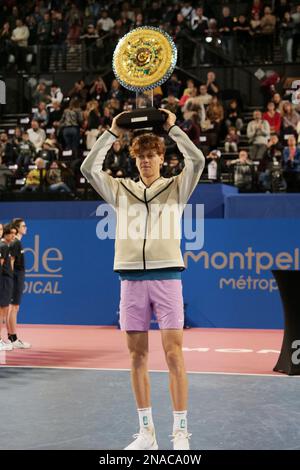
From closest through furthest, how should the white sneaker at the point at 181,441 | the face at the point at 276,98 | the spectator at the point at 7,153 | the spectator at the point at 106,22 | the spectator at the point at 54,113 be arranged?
1. the white sneaker at the point at 181,441
2. the spectator at the point at 7,153
3. the face at the point at 276,98
4. the spectator at the point at 54,113
5. the spectator at the point at 106,22

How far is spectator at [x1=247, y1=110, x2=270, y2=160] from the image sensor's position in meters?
15.8

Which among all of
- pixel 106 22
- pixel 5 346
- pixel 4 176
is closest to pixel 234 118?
pixel 4 176

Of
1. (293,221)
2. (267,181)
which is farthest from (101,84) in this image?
(293,221)

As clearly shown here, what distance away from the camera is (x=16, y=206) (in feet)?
47.6

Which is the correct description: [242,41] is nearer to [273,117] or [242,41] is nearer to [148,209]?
[273,117]

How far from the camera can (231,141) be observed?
54.6 feet

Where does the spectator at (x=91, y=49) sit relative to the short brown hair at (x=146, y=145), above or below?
above

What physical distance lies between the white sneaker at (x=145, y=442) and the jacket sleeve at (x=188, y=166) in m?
1.51

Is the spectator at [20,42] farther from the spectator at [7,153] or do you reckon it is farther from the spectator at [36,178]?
the spectator at [36,178]

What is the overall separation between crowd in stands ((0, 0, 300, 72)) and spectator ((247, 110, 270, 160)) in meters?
3.51

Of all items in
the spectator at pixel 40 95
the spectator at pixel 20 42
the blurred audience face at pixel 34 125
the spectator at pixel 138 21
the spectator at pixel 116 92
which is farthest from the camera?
the spectator at pixel 20 42

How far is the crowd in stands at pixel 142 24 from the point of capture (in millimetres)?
19234

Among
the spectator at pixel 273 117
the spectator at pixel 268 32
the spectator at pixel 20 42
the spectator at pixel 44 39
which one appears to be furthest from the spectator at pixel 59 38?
the spectator at pixel 273 117

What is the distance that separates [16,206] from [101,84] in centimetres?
569
